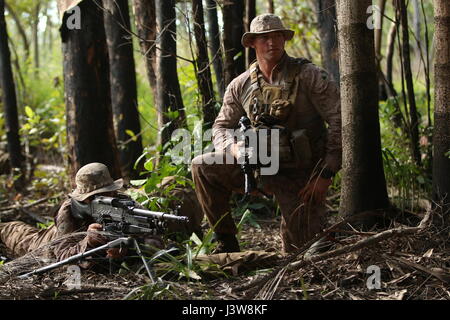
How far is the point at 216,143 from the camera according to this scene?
5367 mm

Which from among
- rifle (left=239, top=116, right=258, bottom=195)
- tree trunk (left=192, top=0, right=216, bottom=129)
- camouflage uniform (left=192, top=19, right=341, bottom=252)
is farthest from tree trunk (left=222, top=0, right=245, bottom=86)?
rifle (left=239, top=116, right=258, bottom=195)

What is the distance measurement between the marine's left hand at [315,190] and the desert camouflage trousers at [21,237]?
2109mm

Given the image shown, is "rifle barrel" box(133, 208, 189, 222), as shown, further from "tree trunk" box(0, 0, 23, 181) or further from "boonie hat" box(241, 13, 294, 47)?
"tree trunk" box(0, 0, 23, 181)

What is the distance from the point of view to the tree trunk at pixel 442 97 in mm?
4266

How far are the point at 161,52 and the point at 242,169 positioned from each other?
87.1 inches

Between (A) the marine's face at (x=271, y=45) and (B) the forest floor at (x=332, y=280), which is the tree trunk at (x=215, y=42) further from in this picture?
(B) the forest floor at (x=332, y=280)

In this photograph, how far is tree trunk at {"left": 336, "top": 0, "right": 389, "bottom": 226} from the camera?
14.3 ft

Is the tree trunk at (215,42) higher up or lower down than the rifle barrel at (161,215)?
higher up

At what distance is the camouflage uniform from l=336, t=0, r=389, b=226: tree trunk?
1.97ft

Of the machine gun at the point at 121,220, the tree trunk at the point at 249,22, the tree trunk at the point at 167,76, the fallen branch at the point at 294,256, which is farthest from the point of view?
the tree trunk at the point at 249,22

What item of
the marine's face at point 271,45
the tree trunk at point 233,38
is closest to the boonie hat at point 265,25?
the marine's face at point 271,45
